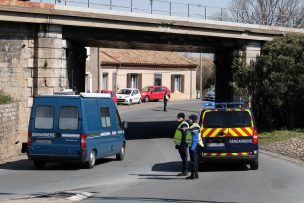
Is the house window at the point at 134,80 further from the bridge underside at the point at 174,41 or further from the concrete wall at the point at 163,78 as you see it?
the bridge underside at the point at 174,41

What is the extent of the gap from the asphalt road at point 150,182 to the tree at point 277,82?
910 centimetres

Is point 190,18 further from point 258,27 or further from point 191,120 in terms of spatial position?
point 191,120

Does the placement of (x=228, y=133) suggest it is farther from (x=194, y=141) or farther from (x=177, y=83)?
(x=177, y=83)

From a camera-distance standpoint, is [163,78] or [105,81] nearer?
[105,81]

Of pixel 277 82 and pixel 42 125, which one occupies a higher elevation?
pixel 277 82

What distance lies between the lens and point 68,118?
59.3 feet

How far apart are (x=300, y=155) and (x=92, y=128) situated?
7898 mm

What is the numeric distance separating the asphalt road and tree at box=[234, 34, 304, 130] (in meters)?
9.10

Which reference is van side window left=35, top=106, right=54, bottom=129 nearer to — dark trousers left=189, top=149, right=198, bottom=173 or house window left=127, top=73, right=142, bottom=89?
dark trousers left=189, top=149, right=198, bottom=173

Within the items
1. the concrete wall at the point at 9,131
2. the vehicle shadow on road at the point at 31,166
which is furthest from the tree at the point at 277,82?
the concrete wall at the point at 9,131

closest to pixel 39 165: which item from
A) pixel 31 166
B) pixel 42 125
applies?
pixel 31 166

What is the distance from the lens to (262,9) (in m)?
73.4

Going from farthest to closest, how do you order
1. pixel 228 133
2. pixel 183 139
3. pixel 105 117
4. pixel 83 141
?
pixel 105 117 → pixel 83 141 → pixel 228 133 → pixel 183 139

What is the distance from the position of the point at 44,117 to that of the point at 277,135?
1455 cm
